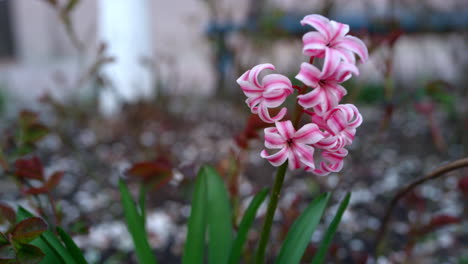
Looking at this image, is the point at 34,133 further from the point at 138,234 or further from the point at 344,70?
the point at 344,70

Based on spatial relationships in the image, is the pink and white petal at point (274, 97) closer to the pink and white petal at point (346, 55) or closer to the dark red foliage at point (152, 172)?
the pink and white petal at point (346, 55)

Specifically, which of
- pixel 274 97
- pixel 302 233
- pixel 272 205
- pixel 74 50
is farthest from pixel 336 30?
pixel 74 50

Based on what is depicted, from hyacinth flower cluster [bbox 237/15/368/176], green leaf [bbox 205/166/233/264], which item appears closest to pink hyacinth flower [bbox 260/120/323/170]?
hyacinth flower cluster [bbox 237/15/368/176]

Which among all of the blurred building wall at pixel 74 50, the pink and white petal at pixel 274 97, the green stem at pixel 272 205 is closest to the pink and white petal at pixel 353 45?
the pink and white petal at pixel 274 97

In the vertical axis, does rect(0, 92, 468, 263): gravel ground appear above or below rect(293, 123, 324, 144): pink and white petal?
below

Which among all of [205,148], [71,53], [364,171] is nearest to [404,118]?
[364,171]

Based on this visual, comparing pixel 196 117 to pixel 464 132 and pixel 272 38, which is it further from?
pixel 464 132

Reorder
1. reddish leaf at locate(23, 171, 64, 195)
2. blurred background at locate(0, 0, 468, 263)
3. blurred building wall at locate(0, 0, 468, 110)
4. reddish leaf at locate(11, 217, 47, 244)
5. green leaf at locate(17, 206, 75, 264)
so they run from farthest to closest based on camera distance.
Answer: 1. blurred building wall at locate(0, 0, 468, 110)
2. blurred background at locate(0, 0, 468, 263)
3. reddish leaf at locate(23, 171, 64, 195)
4. green leaf at locate(17, 206, 75, 264)
5. reddish leaf at locate(11, 217, 47, 244)

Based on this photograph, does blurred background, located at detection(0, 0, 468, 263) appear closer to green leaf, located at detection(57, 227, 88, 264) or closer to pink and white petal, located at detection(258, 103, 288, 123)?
green leaf, located at detection(57, 227, 88, 264)
